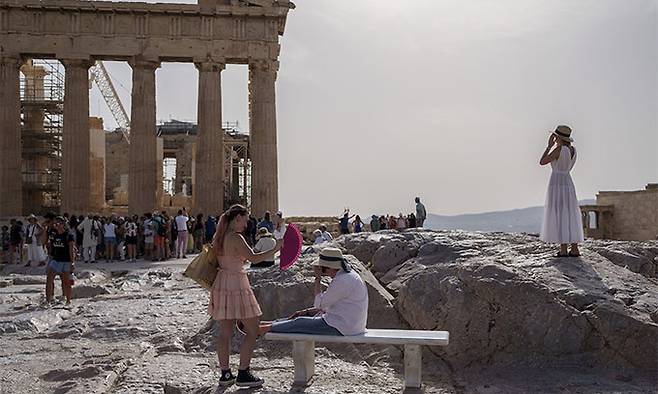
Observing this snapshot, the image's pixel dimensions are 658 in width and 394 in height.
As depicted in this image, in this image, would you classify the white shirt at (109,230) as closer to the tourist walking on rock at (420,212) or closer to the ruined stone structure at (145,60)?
the ruined stone structure at (145,60)

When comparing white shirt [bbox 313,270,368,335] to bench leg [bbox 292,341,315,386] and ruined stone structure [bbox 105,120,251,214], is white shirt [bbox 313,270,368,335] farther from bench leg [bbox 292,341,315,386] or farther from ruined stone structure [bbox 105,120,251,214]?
ruined stone structure [bbox 105,120,251,214]

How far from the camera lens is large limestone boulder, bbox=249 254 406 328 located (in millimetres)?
7672

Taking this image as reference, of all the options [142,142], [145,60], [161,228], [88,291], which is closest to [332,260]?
[88,291]

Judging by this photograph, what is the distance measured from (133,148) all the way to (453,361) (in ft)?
84.4

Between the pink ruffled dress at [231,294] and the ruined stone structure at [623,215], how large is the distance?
29912mm

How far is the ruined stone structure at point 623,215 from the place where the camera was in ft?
107

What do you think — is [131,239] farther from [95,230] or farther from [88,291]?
[88,291]

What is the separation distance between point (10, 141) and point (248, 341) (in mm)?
26917

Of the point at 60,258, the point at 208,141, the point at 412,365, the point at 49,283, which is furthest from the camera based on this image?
the point at 208,141

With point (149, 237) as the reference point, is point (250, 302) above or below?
above

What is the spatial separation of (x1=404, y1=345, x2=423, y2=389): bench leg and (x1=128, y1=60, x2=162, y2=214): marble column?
83.9 ft

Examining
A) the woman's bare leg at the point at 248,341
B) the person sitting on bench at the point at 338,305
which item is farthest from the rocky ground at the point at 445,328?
the person sitting on bench at the point at 338,305

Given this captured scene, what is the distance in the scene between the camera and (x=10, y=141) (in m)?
29.4

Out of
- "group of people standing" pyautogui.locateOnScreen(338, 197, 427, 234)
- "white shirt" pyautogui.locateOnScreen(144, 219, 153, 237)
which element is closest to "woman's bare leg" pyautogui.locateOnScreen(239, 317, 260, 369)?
"group of people standing" pyautogui.locateOnScreen(338, 197, 427, 234)
